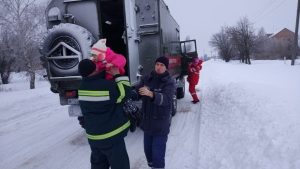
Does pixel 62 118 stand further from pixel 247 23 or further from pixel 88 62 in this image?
pixel 247 23

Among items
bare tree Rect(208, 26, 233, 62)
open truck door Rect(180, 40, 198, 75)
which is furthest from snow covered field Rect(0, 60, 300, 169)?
bare tree Rect(208, 26, 233, 62)

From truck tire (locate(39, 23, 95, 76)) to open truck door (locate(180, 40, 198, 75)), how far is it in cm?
559

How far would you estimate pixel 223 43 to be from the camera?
5859 cm

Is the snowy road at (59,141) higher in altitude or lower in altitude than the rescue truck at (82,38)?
lower

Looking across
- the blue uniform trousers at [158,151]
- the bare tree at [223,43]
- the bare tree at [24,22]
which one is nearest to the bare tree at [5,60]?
the bare tree at [24,22]

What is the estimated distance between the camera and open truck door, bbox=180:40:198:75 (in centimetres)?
870

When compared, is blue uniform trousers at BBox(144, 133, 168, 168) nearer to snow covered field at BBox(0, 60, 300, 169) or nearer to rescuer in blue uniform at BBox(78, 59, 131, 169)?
rescuer in blue uniform at BBox(78, 59, 131, 169)

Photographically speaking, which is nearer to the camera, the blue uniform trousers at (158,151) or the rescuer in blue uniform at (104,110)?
the rescuer in blue uniform at (104,110)

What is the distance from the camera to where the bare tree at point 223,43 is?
184 ft

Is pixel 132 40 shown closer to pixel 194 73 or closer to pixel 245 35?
pixel 194 73

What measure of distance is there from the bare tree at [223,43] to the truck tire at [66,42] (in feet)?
179

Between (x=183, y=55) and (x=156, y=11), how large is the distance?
183 inches

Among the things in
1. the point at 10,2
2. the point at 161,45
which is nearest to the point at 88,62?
the point at 161,45

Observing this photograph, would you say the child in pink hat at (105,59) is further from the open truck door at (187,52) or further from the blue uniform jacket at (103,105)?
the open truck door at (187,52)
